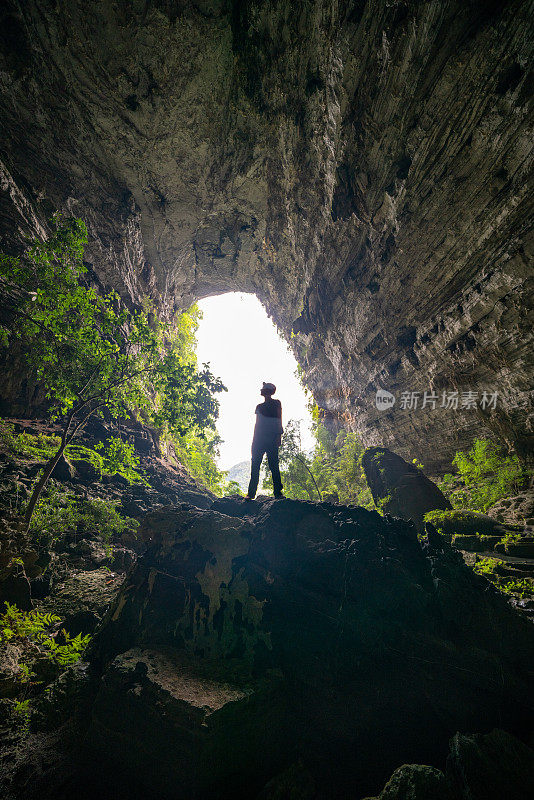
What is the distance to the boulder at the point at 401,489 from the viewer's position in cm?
678

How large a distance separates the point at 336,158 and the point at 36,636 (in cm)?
1221

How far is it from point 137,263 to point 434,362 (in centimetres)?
1308

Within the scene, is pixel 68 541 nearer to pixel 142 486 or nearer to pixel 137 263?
pixel 142 486

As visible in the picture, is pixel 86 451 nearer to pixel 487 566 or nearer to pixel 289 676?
pixel 289 676

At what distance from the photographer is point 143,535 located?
3842 millimetres

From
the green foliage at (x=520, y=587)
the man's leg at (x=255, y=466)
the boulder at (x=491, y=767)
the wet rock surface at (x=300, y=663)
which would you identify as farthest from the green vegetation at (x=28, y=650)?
the green foliage at (x=520, y=587)

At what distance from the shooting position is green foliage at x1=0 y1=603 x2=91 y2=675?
11.1 feet

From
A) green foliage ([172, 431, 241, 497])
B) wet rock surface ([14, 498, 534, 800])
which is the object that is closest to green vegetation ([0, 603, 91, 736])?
wet rock surface ([14, 498, 534, 800])

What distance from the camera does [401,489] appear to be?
716 centimetres

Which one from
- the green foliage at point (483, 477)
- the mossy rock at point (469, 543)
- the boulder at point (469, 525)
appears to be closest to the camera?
the mossy rock at point (469, 543)

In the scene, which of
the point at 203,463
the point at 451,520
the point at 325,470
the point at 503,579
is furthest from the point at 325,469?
the point at 503,579

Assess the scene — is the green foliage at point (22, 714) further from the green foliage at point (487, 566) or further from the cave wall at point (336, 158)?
the cave wall at point (336, 158)

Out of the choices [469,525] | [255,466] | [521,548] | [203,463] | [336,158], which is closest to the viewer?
[521,548]

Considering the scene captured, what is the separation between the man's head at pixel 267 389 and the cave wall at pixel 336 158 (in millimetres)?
5399
